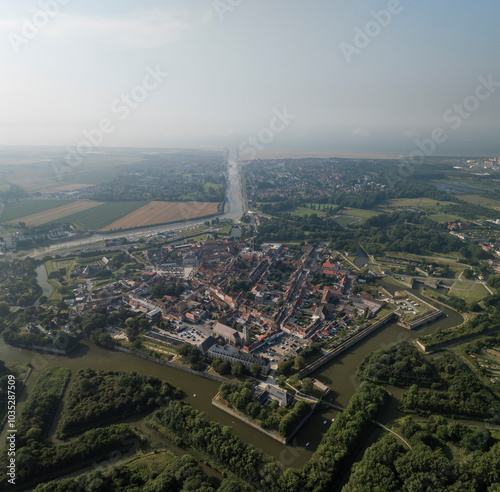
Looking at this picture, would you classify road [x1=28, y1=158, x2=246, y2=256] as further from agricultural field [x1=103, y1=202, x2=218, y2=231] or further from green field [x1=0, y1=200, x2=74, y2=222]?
green field [x1=0, y1=200, x2=74, y2=222]

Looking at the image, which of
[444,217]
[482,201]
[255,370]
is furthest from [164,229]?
[482,201]

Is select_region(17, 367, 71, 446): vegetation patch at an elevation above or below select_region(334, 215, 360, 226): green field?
below

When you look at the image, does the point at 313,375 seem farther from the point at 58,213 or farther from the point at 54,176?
the point at 54,176

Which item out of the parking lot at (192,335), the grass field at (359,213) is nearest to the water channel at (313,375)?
the parking lot at (192,335)

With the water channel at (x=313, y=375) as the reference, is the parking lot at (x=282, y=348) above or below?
above

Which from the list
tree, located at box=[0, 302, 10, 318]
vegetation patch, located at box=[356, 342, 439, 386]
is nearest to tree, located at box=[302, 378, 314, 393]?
vegetation patch, located at box=[356, 342, 439, 386]

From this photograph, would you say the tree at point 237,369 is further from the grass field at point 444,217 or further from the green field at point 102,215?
the grass field at point 444,217
